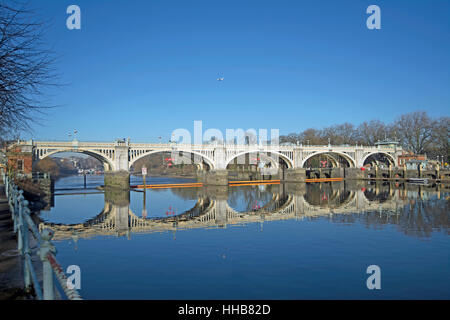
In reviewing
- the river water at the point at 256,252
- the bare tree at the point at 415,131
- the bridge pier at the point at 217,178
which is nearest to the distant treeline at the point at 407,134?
the bare tree at the point at 415,131

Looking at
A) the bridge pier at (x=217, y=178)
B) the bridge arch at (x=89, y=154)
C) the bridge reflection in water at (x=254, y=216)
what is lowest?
the bridge reflection in water at (x=254, y=216)

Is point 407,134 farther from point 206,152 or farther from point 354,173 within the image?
point 206,152

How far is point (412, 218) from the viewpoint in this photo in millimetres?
27203

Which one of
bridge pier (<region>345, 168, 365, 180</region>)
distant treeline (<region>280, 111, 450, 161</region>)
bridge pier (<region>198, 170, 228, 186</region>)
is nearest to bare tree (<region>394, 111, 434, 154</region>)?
distant treeline (<region>280, 111, 450, 161</region>)

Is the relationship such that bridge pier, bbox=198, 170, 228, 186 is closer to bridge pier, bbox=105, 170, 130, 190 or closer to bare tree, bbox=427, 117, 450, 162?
bridge pier, bbox=105, 170, 130, 190

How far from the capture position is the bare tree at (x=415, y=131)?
91.1m

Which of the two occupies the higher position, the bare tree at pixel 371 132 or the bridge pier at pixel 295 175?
the bare tree at pixel 371 132

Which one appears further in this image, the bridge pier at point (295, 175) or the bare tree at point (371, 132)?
the bare tree at point (371, 132)

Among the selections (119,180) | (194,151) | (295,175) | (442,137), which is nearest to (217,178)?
(194,151)

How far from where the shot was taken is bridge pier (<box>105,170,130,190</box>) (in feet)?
175

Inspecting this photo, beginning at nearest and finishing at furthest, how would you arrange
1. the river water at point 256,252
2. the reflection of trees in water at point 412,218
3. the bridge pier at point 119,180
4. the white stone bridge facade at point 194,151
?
the river water at point 256,252, the reflection of trees in water at point 412,218, the white stone bridge facade at point 194,151, the bridge pier at point 119,180

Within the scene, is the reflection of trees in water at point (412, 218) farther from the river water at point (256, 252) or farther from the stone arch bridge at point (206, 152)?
the stone arch bridge at point (206, 152)

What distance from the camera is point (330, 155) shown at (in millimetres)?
88438
